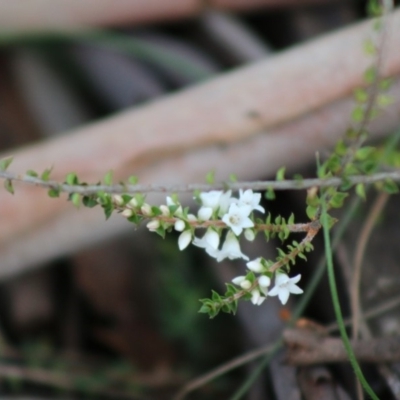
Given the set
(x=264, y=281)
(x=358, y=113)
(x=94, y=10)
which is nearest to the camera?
(x=264, y=281)

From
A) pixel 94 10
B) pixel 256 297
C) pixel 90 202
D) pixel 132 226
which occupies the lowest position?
pixel 256 297

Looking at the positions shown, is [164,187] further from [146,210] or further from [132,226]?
[132,226]

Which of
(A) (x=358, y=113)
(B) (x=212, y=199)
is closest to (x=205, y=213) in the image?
(B) (x=212, y=199)

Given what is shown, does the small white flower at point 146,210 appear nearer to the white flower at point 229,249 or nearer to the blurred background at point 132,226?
the white flower at point 229,249

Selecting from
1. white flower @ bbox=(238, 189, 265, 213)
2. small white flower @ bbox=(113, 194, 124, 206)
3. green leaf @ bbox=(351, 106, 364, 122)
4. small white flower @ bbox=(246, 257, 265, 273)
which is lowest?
small white flower @ bbox=(246, 257, 265, 273)

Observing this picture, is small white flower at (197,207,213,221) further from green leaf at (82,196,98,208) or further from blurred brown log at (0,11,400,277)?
blurred brown log at (0,11,400,277)

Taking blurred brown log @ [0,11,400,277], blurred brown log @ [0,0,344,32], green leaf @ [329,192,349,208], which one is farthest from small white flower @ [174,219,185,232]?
blurred brown log @ [0,0,344,32]

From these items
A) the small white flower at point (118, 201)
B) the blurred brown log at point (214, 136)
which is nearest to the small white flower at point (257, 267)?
the small white flower at point (118, 201)
